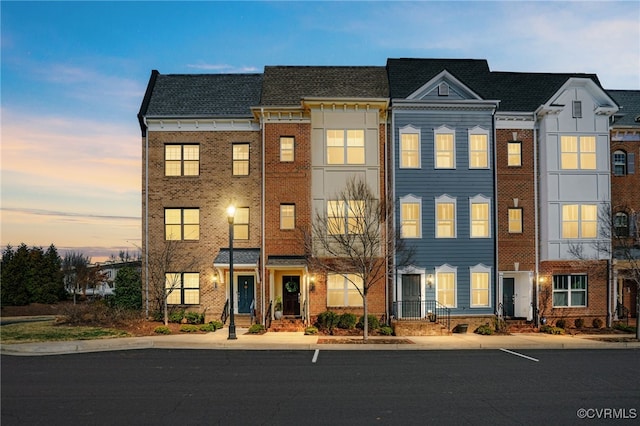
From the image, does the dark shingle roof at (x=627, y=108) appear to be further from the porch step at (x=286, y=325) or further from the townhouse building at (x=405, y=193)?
the porch step at (x=286, y=325)

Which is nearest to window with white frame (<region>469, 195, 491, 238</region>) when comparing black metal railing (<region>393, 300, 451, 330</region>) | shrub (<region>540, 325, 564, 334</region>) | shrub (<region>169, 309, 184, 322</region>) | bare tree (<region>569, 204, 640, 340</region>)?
black metal railing (<region>393, 300, 451, 330</region>)

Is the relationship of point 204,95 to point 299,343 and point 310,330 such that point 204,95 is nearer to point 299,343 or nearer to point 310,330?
point 310,330

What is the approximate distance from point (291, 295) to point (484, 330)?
9558 mm

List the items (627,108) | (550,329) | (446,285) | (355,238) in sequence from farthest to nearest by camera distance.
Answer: (627,108)
(446,285)
(550,329)
(355,238)

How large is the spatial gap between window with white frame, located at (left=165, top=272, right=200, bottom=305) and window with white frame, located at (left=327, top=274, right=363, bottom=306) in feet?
22.2

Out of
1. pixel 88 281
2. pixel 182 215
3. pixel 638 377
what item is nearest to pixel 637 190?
pixel 638 377

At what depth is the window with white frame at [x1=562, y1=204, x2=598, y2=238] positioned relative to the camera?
84.4 ft

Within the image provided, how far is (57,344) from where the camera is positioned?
19078mm

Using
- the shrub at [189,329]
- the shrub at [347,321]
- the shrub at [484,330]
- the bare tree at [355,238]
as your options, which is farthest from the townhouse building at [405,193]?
the shrub at [189,329]

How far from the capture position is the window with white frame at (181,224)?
26219 millimetres

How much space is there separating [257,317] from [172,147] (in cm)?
976

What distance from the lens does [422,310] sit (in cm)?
2503

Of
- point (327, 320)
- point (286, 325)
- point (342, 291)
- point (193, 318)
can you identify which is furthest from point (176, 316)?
point (342, 291)

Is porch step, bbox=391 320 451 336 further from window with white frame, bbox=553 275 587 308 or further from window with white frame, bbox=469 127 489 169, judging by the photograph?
window with white frame, bbox=469 127 489 169
